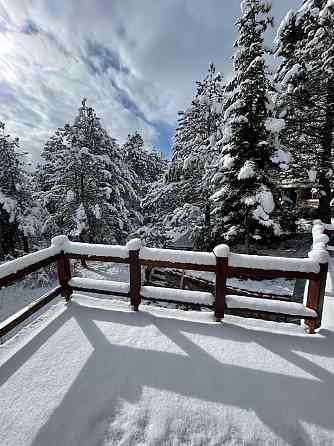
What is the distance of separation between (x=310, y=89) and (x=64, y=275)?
1520cm

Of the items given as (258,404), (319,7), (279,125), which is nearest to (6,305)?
(258,404)

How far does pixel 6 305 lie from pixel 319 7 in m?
22.8

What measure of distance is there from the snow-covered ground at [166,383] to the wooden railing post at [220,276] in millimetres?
232

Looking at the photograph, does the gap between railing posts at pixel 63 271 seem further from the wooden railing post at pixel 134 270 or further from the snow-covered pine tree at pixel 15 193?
the snow-covered pine tree at pixel 15 193

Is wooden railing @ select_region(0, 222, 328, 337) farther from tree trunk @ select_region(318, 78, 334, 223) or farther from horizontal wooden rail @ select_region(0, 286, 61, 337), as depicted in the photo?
tree trunk @ select_region(318, 78, 334, 223)

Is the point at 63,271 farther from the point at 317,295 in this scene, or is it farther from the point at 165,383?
the point at 317,295

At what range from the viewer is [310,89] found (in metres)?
12.9

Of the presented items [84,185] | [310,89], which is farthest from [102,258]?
[310,89]

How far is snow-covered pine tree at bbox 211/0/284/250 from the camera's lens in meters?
10.9

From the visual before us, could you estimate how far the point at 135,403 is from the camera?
256 centimetres

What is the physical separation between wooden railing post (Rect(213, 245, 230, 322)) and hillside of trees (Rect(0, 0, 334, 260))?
302 inches

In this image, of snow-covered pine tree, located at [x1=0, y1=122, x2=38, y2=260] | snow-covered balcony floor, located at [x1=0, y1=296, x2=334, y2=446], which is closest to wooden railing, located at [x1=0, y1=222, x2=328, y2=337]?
snow-covered balcony floor, located at [x1=0, y1=296, x2=334, y2=446]

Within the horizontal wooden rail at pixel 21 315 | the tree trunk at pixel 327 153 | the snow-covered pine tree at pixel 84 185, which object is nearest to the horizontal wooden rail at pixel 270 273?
the horizontal wooden rail at pixel 21 315

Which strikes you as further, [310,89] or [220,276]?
[310,89]
